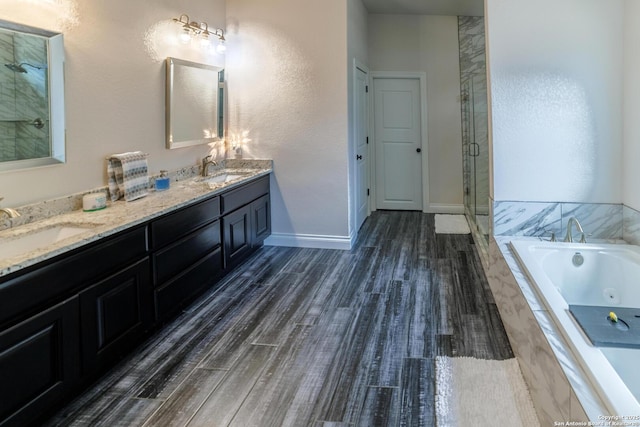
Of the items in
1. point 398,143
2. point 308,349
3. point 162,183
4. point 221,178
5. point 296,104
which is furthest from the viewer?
point 398,143

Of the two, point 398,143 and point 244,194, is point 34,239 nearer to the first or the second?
point 244,194

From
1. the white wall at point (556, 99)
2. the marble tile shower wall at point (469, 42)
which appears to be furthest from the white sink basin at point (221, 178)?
the marble tile shower wall at point (469, 42)

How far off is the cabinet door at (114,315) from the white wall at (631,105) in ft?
10.4

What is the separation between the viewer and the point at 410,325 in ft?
9.76

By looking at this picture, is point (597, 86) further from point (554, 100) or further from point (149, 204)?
point (149, 204)

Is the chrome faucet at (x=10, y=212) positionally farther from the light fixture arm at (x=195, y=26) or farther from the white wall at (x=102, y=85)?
the light fixture arm at (x=195, y=26)

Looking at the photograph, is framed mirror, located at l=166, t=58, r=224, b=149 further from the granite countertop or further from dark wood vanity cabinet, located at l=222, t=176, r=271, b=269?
dark wood vanity cabinet, located at l=222, t=176, r=271, b=269

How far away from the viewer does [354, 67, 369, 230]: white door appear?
5344mm

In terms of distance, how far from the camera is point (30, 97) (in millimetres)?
2416

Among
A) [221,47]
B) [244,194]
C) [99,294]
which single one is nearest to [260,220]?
[244,194]

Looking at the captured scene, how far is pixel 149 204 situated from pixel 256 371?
127 cm

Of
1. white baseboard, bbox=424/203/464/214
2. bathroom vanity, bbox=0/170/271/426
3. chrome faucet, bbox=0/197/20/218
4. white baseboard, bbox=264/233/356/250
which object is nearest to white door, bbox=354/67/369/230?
white baseboard, bbox=264/233/356/250

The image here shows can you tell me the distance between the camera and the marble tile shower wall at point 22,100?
227 centimetres

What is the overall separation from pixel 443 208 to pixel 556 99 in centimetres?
342
